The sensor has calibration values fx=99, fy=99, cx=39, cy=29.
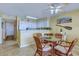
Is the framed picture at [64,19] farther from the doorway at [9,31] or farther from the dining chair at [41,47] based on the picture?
the doorway at [9,31]

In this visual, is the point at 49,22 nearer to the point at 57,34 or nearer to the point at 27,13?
the point at 57,34

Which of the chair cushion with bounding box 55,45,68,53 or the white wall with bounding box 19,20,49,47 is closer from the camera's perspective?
the white wall with bounding box 19,20,49,47

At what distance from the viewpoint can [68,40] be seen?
5.11 ft

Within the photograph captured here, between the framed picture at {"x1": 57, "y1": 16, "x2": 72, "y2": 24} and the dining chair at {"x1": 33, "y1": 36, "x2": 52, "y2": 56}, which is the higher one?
the framed picture at {"x1": 57, "y1": 16, "x2": 72, "y2": 24}

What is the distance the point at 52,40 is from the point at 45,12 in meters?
0.48

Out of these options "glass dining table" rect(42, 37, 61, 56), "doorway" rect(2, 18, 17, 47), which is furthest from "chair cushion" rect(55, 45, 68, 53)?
"doorway" rect(2, 18, 17, 47)

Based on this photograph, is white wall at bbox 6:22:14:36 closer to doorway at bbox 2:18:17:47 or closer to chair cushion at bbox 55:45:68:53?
doorway at bbox 2:18:17:47

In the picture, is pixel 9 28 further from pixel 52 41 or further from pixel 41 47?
pixel 52 41

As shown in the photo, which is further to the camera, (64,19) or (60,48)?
(60,48)

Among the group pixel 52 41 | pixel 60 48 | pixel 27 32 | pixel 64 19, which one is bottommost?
pixel 60 48

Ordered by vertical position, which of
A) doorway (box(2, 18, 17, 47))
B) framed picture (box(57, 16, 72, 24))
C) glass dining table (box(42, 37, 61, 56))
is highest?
framed picture (box(57, 16, 72, 24))

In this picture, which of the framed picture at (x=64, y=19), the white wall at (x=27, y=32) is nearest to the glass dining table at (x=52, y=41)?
the white wall at (x=27, y=32)

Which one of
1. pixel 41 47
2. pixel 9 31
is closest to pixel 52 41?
pixel 41 47

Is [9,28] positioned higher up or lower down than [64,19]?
lower down
